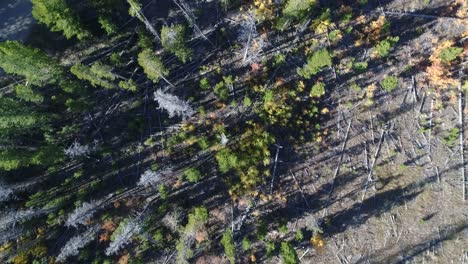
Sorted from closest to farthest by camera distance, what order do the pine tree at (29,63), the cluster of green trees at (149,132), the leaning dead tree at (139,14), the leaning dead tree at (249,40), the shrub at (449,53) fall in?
the pine tree at (29,63), the leaning dead tree at (139,14), the shrub at (449,53), the cluster of green trees at (149,132), the leaning dead tree at (249,40)

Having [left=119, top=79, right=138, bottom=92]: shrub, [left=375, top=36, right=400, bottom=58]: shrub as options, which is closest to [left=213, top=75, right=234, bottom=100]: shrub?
[left=119, top=79, right=138, bottom=92]: shrub

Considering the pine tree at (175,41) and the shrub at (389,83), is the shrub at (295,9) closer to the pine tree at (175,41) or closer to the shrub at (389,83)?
the pine tree at (175,41)

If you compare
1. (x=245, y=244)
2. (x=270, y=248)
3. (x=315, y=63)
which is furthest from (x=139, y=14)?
(x=270, y=248)

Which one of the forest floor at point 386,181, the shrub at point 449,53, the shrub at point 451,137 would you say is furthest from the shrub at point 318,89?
the shrub at point 451,137

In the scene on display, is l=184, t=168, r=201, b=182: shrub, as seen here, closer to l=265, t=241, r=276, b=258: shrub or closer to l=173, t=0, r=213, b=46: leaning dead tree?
l=265, t=241, r=276, b=258: shrub

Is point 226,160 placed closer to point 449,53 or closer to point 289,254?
point 289,254
